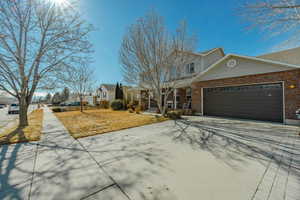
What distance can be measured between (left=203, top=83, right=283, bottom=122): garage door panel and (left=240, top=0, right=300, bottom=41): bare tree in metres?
4.31

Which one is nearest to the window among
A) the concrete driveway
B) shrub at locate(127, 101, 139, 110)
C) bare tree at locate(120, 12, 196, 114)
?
bare tree at locate(120, 12, 196, 114)

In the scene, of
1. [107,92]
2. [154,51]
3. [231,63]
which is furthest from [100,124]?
[107,92]

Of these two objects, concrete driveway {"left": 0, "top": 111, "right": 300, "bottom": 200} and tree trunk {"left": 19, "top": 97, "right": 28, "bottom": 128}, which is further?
tree trunk {"left": 19, "top": 97, "right": 28, "bottom": 128}

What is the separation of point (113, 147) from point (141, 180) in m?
2.04

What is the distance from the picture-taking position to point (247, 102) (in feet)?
29.1

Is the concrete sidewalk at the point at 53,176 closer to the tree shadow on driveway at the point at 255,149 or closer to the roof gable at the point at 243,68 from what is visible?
the tree shadow on driveway at the point at 255,149

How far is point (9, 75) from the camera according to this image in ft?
20.4

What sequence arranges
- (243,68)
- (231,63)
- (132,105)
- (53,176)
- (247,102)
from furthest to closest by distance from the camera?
(132,105) → (231,63) → (243,68) → (247,102) → (53,176)

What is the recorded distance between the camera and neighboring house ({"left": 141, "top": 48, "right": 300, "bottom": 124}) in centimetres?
734

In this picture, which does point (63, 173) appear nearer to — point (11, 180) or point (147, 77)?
point (11, 180)

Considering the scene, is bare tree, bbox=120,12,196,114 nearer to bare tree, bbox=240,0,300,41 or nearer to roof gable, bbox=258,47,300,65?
bare tree, bbox=240,0,300,41

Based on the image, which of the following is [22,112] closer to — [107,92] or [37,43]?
[37,43]

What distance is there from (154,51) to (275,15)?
6575 mm

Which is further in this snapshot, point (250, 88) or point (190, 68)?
point (190, 68)
